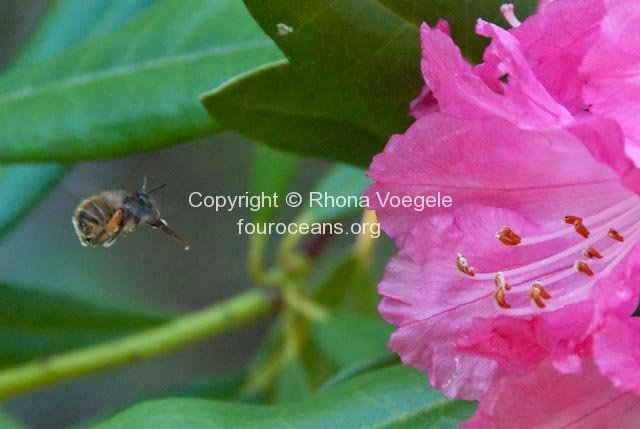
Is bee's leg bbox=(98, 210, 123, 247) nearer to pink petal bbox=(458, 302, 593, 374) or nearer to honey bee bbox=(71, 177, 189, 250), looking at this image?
honey bee bbox=(71, 177, 189, 250)

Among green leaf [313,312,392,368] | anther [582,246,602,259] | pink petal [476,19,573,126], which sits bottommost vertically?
green leaf [313,312,392,368]

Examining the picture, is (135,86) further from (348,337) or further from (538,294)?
(348,337)

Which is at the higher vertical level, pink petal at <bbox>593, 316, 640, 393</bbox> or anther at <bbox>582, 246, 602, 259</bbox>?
pink petal at <bbox>593, 316, 640, 393</bbox>

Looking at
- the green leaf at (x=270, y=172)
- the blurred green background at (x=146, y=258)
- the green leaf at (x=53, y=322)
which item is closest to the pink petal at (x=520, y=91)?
the green leaf at (x=270, y=172)

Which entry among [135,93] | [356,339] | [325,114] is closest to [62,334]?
[356,339]

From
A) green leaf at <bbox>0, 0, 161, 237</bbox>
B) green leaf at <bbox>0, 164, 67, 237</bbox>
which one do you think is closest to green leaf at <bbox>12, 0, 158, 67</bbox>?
green leaf at <bbox>0, 0, 161, 237</bbox>

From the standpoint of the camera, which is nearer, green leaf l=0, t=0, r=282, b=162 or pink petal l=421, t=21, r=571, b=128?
pink petal l=421, t=21, r=571, b=128

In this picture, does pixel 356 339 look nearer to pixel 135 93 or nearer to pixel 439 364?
pixel 135 93

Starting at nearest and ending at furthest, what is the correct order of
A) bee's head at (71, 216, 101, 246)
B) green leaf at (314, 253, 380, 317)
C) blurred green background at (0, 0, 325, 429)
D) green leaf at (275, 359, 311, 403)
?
1. bee's head at (71, 216, 101, 246)
2. green leaf at (275, 359, 311, 403)
3. green leaf at (314, 253, 380, 317)
4. blurred green background at (0, 0, 325, 429)

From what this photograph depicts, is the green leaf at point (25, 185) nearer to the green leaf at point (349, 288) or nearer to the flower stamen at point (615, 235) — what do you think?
the green leaf at point (349, 288)
